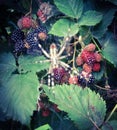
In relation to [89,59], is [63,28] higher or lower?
higher

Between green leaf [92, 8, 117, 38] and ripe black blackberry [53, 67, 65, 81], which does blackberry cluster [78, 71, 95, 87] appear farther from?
green leaf [92, 8, 117, 38]

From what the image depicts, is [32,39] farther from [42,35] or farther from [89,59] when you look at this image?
[89,59]

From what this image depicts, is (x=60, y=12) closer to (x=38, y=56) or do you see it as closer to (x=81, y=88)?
(x=38, y=56)

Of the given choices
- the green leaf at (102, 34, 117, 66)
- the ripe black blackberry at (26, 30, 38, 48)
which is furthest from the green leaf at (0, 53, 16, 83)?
the green leaf at (102, 34, 117, 66)

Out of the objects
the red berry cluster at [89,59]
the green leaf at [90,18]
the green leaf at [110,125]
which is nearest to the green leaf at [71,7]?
the green leaf at [90,18]

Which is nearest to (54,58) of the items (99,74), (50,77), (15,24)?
(50,77)

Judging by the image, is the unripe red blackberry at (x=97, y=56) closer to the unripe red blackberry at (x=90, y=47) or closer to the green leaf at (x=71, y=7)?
the unripe red blackberry at (x=90, y=47)

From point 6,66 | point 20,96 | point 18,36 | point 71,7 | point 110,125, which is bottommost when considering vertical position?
point 110,125
